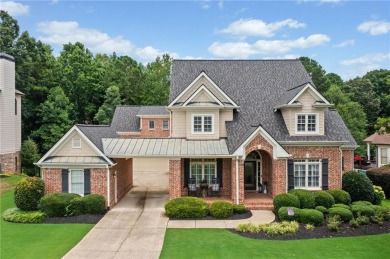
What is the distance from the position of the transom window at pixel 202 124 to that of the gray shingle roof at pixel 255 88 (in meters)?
1.25

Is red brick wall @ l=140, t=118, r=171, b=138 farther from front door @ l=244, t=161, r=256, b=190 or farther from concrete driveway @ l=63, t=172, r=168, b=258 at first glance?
front door @ l=244, t=161, r=256, b=190

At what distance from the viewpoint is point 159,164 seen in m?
39.5

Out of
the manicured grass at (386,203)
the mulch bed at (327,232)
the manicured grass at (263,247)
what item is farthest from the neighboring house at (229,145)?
the manicured grass at (263,247)

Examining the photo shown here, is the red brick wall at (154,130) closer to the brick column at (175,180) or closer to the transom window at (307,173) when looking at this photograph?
the brick column at (175,180)

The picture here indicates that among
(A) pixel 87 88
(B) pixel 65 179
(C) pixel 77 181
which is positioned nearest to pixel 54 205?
(B) pixel 65 179

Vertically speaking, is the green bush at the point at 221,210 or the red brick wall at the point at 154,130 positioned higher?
the red brick wall at the point at 154,130

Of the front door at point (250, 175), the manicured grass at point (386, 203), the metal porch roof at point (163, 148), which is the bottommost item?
the manicured grass at point (386, 203)

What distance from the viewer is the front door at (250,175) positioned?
24.1m

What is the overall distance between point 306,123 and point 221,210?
332 inches

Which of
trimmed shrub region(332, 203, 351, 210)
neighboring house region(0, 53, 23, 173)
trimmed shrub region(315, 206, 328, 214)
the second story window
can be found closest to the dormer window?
trimmed shrub region(332, 203, 351, 210)

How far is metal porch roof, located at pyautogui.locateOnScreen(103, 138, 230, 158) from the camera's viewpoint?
21.0 m

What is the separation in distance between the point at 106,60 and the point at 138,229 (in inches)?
2228

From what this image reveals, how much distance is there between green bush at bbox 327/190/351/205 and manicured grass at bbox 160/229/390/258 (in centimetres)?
429

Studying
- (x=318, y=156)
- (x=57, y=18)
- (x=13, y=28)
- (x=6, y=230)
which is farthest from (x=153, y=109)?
(x=6, y=230)
